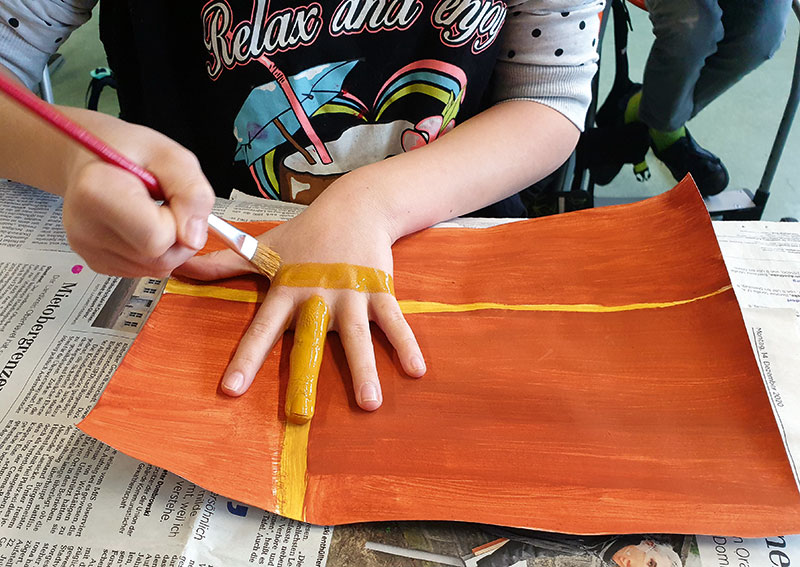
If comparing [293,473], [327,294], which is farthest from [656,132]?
[293,473]

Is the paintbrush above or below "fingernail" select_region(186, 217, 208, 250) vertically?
above

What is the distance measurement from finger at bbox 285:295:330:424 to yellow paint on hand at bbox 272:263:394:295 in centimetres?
2

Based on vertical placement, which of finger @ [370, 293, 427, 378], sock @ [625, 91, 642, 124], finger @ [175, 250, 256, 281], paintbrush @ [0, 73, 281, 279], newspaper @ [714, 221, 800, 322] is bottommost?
sock @ [625, 91, 642, 124]

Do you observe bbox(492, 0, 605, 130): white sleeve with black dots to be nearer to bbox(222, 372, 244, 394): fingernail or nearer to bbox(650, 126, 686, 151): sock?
bbox(222, 372, 244, 394): fingernail

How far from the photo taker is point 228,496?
0.40 meters

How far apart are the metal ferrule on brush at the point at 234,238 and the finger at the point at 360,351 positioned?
0.09 meters

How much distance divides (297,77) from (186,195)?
0.30 m

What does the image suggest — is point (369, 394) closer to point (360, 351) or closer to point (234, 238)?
point (360, 351)

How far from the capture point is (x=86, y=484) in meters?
A: 0.42

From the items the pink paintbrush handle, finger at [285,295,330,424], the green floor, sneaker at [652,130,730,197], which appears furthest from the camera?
the green floor

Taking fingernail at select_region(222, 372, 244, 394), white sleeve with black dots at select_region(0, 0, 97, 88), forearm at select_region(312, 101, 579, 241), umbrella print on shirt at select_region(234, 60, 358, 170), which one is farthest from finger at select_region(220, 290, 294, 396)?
white sleeve with black dots at select_region(0, 0, 97, 88)

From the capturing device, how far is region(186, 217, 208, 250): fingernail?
0.36 meters

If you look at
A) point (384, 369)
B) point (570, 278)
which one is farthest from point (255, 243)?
point (570, 278)

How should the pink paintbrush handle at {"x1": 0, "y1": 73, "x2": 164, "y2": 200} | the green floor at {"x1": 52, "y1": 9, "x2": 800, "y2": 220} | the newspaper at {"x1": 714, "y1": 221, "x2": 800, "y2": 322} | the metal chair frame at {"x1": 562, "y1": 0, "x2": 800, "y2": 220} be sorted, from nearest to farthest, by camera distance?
the pink paintbrush handle at {"x1": 0, "y1": 73, "x2": 164, "y2": 200} < the newspaper at {"x1": 714, "y1": 221, "x2": 800, "y2": 322} < the metal chair frame at {"x1": 562, "y1": 0, "x2": 800, "y2": 220} < the green floor at {"x1": 52, "y1": 9, "x2": 800, "y2": 220}
